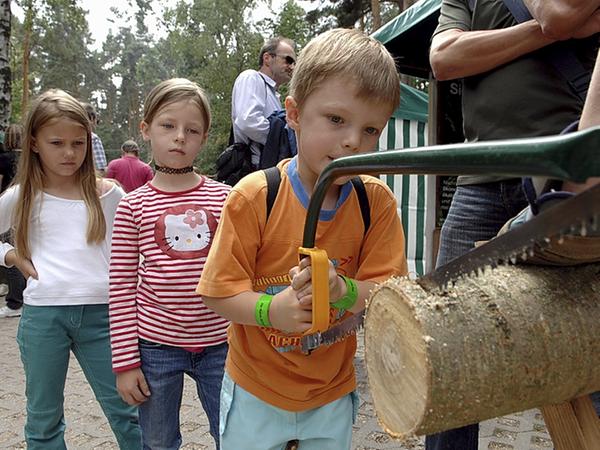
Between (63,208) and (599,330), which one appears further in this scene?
(63,208)

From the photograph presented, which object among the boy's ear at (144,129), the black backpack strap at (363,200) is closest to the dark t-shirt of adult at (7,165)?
the boy's ear at (144,129)

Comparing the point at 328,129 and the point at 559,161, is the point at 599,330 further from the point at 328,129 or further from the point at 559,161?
the point at 328,129

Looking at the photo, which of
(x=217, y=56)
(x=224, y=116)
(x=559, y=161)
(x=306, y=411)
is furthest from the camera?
(x=217, y=56)

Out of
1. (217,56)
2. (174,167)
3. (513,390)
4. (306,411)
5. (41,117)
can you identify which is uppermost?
(217,56)

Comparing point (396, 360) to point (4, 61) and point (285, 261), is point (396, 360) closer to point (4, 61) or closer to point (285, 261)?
point (285, 261)

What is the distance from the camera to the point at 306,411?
1.61 m

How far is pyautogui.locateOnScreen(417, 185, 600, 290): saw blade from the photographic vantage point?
25.3 inches

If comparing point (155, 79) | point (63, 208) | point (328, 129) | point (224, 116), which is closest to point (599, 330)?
point (328, 129)

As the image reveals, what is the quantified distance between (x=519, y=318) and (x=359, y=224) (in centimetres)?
79

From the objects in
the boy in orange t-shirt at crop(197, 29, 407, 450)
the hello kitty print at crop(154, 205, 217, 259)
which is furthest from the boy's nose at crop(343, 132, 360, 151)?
the hello kitty print at crop(154, 205, 217, 259)

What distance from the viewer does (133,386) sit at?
2021mm

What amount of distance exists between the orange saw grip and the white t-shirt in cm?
153

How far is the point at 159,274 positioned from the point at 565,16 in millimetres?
1494

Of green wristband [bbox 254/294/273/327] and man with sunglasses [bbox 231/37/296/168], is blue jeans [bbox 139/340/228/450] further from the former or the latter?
man with sunglasses [bbox 231/37/296/168]
